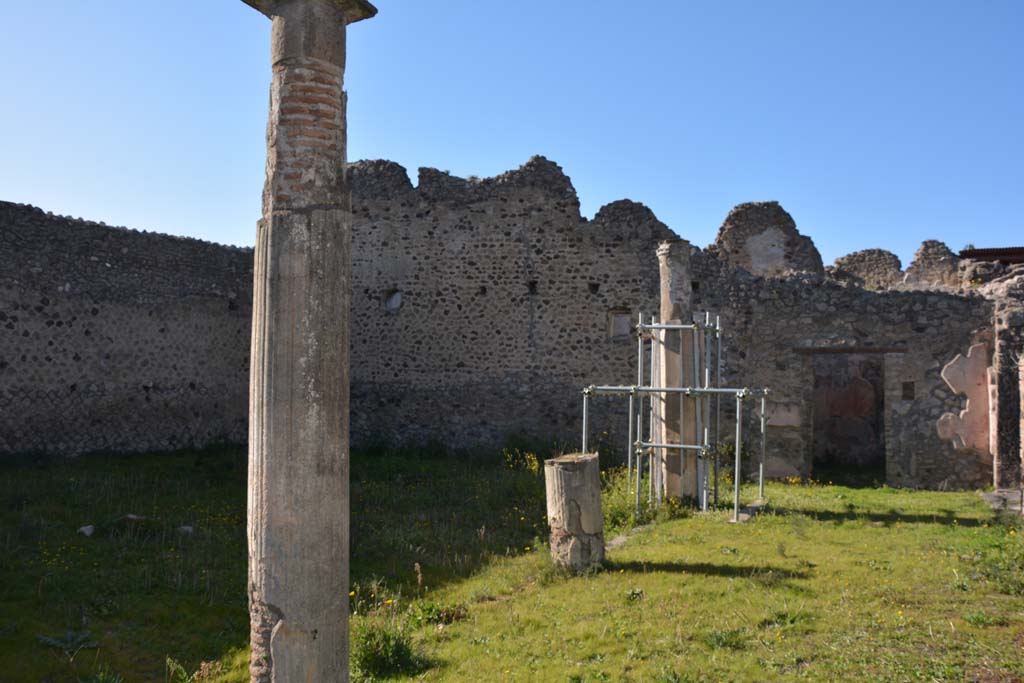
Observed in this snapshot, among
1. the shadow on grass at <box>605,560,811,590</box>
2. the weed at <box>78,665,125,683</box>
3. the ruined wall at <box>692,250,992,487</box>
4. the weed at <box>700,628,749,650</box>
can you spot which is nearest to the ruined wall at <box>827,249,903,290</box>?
the ruined wall at <box>692,250,992,487</box>

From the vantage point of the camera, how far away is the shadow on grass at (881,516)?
9.23 meters

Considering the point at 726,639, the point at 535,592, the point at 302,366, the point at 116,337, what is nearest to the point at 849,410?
the point at 535,592

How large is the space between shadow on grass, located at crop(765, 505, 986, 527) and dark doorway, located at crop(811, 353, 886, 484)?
21.5ft

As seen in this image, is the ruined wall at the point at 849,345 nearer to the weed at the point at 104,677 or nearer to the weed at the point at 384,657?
the weed at the point at 384,657

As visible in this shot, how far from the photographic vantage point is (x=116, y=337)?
13039mm

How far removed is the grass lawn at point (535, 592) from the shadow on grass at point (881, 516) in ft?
0.14

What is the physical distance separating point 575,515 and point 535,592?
2.76 ft

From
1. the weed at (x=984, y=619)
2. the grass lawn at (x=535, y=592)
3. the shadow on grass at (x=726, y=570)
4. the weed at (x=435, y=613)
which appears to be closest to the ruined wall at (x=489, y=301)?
the grass lawn at (x=535, y=592)

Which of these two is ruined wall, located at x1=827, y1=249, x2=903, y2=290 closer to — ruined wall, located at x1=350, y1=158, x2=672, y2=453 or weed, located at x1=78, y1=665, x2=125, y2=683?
ruined wall, located at x1=350, y1=158, x2=672, y2=453

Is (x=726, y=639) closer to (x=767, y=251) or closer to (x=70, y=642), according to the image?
(x=70, y=642)

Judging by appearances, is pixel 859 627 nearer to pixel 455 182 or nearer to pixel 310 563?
pixel 310 563

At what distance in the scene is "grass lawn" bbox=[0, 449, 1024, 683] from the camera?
5129 mm

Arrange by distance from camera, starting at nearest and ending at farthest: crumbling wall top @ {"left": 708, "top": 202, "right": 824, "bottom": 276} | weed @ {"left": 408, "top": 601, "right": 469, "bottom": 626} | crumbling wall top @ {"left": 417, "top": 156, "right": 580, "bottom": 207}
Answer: weed @ {"left": 408, "top": 601, "right": 469, "bottom": 626}
crumbling wall top @ {"left": 417, "top": 156, "right": 580, "bottom": 207}
crumbling wall top @ {"left": 708, "top": 202, "right": 824, "bottom": 276}

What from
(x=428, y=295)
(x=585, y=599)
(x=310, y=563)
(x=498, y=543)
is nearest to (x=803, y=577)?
(x=585, y=599)
